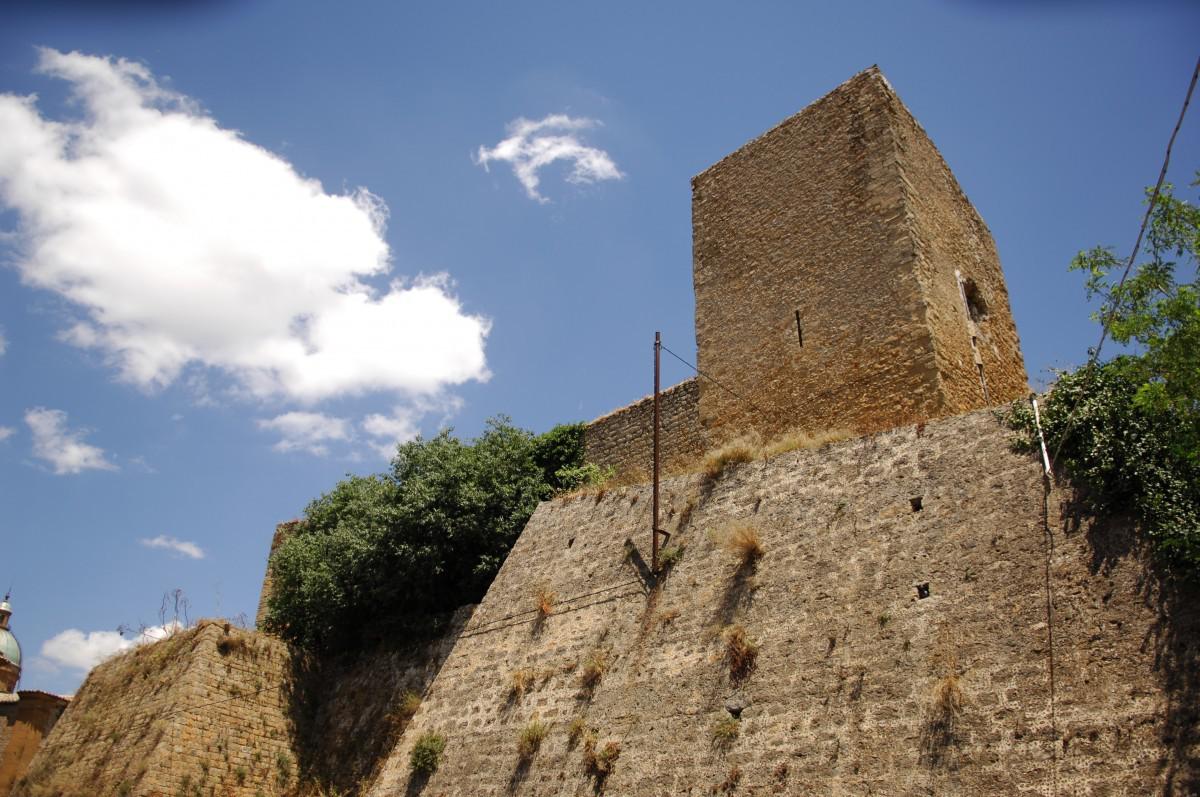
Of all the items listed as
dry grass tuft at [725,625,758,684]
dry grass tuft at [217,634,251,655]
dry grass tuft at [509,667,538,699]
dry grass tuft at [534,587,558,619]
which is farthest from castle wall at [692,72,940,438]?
dry grass tuft at [217,634,251,655]

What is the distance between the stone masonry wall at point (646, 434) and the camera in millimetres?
19266

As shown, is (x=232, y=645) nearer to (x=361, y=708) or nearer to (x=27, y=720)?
(x=361, y=708)

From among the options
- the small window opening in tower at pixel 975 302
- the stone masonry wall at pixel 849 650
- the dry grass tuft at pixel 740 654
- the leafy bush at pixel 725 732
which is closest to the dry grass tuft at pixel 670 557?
the stone masonry wall at pixel 849 650

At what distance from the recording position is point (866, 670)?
9.08 meters

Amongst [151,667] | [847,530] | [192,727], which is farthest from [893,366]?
[151,667]

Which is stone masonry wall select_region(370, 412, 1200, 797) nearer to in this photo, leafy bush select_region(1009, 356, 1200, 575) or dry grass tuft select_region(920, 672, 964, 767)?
dry grass tuft select_region(920, 672, 964, 767)

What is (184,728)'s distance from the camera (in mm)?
14727

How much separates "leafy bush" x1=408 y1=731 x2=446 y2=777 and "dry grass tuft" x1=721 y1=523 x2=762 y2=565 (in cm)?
475

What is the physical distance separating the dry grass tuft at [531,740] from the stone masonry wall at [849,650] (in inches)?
5.0

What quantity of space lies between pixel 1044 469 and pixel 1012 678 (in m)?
2.45

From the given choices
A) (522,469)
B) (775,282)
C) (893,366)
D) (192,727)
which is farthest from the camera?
(522,469)

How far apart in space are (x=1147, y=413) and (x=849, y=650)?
3695mm

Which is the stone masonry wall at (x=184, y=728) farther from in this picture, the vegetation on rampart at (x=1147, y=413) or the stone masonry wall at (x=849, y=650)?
the vegetation on rampart at (x=1147, y=413)

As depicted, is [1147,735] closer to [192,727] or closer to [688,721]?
[688,721]
